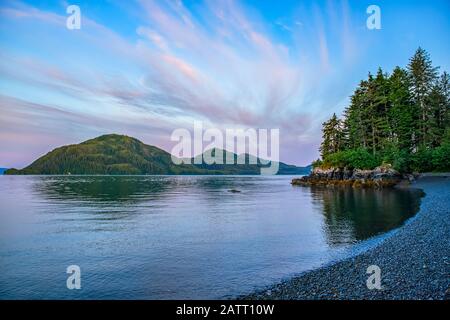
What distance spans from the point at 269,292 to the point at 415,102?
265ft

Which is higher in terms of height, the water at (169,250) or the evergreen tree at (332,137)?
the evergreen tree at (332,137)

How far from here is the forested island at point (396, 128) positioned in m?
66.0

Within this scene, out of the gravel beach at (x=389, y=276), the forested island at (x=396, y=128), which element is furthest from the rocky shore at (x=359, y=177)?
the gravel beach at (x=389, y=276)

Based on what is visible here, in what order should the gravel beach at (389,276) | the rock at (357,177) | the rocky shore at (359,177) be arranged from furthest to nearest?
the rock at (357,177)
the rocky shore at (359,177)
the gravel beach at (389,276)

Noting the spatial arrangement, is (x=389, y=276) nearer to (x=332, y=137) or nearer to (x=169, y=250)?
(x=169, y=250)

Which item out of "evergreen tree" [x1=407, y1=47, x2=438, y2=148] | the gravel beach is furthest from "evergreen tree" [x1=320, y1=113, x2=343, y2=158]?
the gravel beach

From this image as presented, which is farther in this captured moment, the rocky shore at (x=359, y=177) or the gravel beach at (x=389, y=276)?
the rocky shore at (x=359, y=177)

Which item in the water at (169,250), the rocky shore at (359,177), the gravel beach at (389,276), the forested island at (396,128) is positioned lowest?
the water at (169,250)

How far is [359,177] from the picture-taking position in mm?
72188

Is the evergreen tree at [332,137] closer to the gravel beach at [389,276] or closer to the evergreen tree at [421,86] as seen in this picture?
the evergreen tree at [421,86]

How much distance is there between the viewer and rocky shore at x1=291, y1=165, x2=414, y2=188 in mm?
65500
